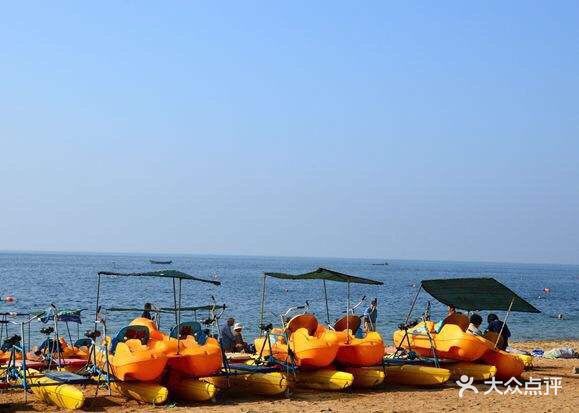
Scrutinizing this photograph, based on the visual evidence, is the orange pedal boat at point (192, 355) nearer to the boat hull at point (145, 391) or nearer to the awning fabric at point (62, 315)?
the boat hull at point (145, 391)

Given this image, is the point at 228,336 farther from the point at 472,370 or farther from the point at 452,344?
the point at 472,370

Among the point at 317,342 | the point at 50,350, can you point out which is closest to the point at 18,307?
the point at 50,350

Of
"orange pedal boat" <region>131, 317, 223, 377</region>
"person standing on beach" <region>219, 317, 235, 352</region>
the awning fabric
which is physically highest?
the awning fabric

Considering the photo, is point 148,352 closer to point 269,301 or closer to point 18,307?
point 18,307

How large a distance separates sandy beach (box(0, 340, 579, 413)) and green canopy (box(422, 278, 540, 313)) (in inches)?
77.1

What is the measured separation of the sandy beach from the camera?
1340 cm

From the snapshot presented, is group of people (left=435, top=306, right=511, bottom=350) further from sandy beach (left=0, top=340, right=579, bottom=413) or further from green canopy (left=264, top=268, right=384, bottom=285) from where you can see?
green canopy (left=264, top=268, right=384, bottom=285)

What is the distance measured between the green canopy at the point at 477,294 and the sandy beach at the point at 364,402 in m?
1.96

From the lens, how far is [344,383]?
49.1 feet

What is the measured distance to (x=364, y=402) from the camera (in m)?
14.1

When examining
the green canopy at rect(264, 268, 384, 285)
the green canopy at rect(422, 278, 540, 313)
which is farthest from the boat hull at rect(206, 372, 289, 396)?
the green canopy at rect(422, 278, 540, 313)

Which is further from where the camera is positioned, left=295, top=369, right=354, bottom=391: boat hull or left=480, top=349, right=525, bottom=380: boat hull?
left=480, top=349, right=525, bottom=380: boat hull

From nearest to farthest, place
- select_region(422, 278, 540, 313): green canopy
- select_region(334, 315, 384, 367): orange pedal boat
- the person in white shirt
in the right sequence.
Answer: select_region(334, 315, 384, 367): orange pedal boat
select_region(422, 278, 540, 313): green canopy
the person in white shirt

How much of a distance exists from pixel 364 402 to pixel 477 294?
421 cm
